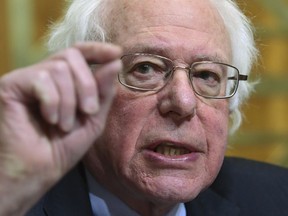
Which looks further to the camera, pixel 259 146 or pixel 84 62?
pixel 259 146

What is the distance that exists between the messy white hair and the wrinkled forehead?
43 mm

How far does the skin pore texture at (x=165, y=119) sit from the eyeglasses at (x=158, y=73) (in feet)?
0.05

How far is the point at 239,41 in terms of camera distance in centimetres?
173

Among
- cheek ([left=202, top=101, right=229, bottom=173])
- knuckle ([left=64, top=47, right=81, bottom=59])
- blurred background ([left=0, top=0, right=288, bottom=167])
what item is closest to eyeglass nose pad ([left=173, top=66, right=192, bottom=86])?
Result: cheek ([left=202, top=101, right=229, bottom=173])

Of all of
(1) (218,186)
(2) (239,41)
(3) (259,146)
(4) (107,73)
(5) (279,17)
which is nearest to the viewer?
(4) (107,73)

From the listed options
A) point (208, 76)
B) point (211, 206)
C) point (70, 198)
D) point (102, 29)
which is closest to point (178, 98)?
point (208, 76)

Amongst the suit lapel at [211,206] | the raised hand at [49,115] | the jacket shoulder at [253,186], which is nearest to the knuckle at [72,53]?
the raised hand at [49,115]

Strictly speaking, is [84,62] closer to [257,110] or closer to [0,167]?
[0,167]

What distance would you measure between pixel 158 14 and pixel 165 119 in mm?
279

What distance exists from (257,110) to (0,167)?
2956mm

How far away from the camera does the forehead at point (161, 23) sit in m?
1.51

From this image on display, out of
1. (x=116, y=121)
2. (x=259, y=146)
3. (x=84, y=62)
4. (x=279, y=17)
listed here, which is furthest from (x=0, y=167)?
(x=259, y=146)

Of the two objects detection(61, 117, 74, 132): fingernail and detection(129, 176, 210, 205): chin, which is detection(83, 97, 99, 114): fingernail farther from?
detection(129, 176, 210, 205): chin

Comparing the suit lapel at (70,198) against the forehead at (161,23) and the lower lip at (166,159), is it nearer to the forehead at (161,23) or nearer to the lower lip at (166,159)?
the lower lip at (166,159)
